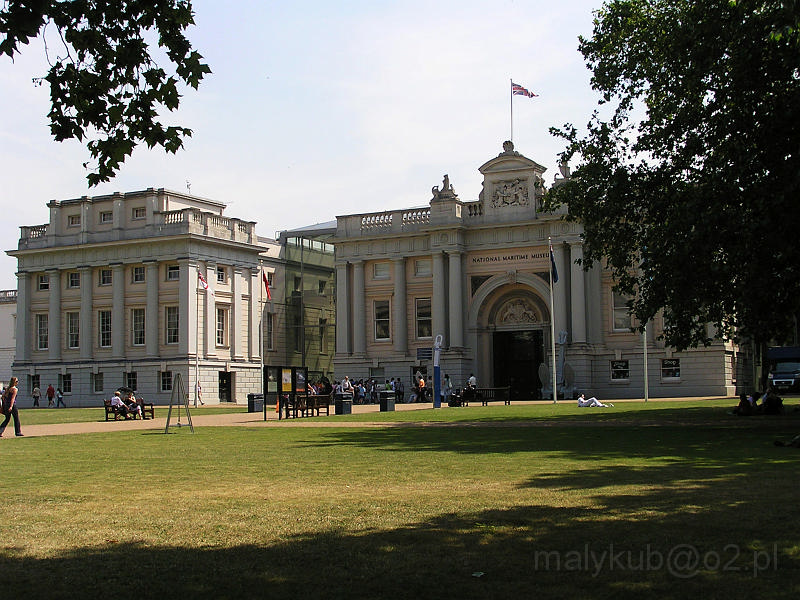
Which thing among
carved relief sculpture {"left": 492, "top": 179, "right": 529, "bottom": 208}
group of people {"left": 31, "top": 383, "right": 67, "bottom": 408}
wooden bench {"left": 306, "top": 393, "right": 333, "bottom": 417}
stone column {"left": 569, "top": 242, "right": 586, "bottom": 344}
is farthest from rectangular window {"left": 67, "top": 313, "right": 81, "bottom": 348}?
wooden bench {"left": 306, "top": 393, "right": 333, "bottom": 417}

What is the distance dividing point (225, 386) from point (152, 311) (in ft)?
25.7

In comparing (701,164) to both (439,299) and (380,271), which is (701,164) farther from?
(380,271)

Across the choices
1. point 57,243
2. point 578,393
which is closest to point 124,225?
point 57,243

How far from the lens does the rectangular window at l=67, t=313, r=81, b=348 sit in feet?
245

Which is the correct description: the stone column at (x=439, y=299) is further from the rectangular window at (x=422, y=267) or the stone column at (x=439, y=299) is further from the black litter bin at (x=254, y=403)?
the black litter bin at (x=254, y=403)

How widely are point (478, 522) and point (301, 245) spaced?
71945 mm

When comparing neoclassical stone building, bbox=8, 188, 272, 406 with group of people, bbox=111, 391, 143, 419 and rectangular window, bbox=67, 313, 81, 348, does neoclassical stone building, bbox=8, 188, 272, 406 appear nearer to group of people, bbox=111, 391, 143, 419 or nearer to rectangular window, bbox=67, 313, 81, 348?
rectangular window, bbox=67, 313, 81, 348

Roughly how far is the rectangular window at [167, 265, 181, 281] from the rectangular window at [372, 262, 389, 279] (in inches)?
587

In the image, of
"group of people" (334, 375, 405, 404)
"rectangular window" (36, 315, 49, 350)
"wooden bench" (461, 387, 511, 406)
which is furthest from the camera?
"rectangular window" (36, 315, 49, 350)

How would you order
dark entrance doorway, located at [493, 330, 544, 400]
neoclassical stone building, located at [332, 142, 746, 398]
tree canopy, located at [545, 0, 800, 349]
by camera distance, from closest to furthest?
tree canopy, located at [545, 0, 800, 349], neoclassical stone building, located at [332, 142, 746, 398], dark entrance doorway, located at [493, 330, 544, 400]

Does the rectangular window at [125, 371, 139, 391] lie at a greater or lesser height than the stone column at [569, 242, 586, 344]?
lesser

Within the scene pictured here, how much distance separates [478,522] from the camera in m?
9.07

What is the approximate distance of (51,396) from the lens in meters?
70.2

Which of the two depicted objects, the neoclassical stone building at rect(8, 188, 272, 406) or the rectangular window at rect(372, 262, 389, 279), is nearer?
the rectangular window at rect(372, 262, 389, 279)
